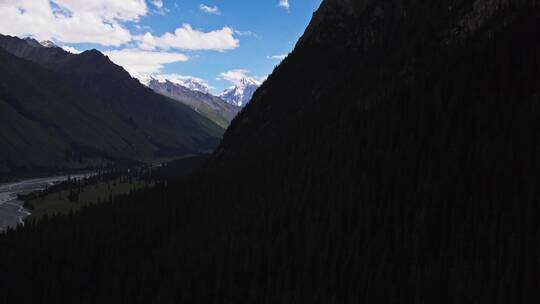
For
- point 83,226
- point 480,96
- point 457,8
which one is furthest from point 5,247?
point 457,8

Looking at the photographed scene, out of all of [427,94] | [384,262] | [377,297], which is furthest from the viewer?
[427,94]

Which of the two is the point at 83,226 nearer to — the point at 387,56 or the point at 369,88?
the point at 369,88

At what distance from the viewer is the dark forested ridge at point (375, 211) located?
83.3m

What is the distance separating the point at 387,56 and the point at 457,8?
2969cm

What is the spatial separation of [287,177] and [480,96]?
5945 cm

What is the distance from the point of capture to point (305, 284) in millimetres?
93312

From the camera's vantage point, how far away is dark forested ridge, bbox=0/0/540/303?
273ft

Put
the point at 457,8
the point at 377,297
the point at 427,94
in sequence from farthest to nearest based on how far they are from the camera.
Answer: the point at 457,8, the point at 427,94, the point at 377,297

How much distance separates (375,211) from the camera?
341 feet

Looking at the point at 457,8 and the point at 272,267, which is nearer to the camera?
the point at 272,267

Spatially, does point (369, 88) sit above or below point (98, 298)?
above

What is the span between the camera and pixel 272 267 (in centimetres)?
10281

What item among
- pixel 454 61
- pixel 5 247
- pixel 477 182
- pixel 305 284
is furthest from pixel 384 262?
pixel 5 247

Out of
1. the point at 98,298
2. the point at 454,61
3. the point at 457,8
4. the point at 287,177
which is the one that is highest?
the point at 457,8
